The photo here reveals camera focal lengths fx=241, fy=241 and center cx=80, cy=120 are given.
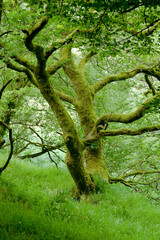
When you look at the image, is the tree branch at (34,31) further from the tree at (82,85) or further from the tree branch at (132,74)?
the tree branch at (132,74)

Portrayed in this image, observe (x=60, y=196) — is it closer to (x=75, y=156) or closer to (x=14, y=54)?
(x=75, y=156)

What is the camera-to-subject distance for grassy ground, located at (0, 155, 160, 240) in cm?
479

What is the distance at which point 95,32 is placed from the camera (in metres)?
5.97

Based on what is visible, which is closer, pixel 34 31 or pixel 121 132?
pixel 34 31

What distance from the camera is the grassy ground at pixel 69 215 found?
479 cm

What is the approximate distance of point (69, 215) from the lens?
6.11 m

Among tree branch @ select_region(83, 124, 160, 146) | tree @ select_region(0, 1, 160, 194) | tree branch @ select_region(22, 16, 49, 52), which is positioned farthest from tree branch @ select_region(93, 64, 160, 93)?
tree branch @ select_region(22, 16, 49, 52)

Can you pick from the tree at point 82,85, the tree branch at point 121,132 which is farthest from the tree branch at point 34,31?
the tree branch at point 121,132

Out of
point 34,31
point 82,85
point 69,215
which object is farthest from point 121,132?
point 34,31

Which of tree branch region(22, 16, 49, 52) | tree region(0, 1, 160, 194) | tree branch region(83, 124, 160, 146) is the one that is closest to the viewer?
tree branch region(22, 16, 49, 52)

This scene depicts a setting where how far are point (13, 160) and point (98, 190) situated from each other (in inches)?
178

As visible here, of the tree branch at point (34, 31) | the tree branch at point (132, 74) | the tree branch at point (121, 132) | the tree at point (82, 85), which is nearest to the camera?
the tree branch at point (34, 31)

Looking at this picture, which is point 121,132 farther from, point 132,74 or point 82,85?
point 82,85

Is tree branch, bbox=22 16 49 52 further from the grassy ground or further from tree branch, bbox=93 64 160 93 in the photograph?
tree branch, bbox=93 64 160 93
